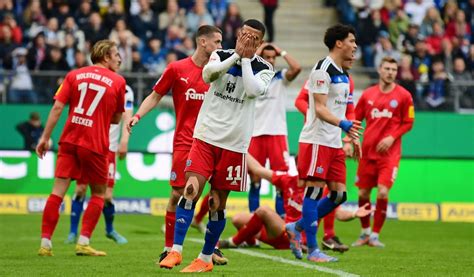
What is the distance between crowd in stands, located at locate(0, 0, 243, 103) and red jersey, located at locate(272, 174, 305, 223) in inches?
421

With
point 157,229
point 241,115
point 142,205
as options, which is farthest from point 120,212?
point 241,115

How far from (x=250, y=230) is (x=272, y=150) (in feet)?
8.36

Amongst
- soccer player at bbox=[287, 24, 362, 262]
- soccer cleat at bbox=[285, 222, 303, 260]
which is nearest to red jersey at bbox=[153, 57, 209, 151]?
soccer player at bbox=[287, 24, 362, 262]

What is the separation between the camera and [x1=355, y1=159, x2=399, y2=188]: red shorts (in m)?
15.7

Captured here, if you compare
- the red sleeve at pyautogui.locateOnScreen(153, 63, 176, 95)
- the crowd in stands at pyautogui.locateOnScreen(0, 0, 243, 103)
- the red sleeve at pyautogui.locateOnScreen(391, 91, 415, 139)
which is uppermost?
the crowd in stands at pyautogui.locateOnScreen(0, 0, 243, 103)

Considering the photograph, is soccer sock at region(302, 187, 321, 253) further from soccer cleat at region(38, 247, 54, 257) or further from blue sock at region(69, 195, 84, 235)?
blue sock at region(69, 195, 84, 235)

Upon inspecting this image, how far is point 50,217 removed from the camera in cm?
1243

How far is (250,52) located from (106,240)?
6185mm

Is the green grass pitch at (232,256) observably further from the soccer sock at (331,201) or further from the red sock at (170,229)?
the soccer sock at (331,201)

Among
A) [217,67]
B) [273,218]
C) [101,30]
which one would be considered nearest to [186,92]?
[217,67]

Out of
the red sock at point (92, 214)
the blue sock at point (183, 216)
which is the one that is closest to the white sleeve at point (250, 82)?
the blue sock at point (183, 216)

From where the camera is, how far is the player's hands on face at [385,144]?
15436 millimetres

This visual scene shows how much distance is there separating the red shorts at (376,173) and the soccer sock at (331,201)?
3.00 m

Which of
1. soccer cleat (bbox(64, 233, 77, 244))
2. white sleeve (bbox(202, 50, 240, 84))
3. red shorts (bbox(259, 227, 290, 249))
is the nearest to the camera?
white sleeve (bbox(202, 50, 240, 84))
